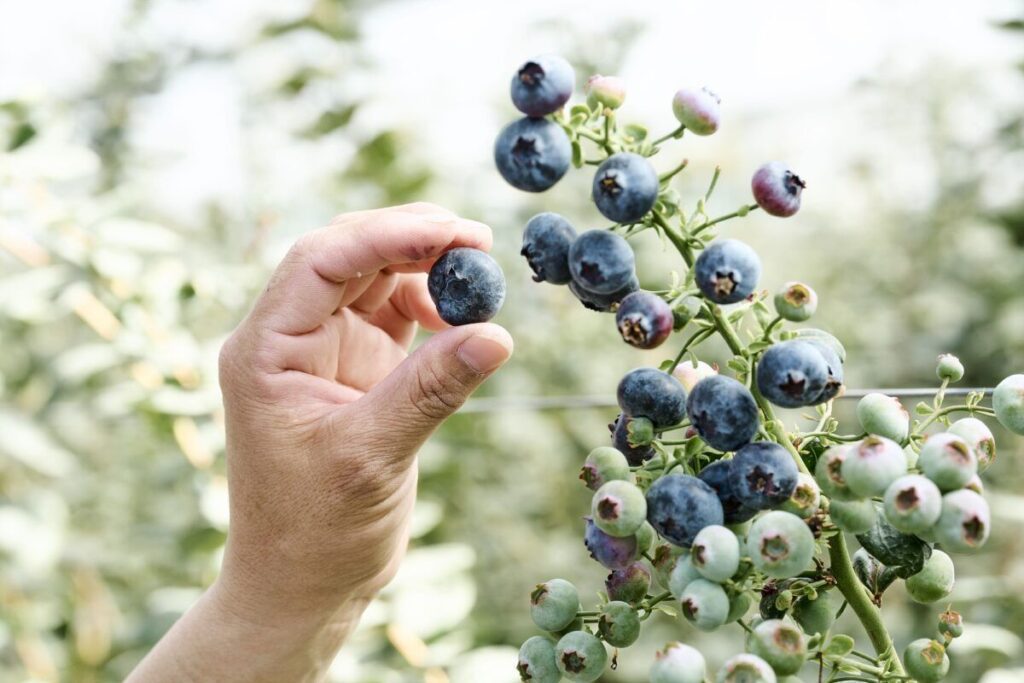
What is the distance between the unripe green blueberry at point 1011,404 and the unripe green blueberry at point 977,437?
3 cm

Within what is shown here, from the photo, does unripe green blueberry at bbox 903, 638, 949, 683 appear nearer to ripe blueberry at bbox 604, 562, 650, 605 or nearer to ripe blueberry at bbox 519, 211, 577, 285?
ripe blueberry at bbox 604, 562, 650, 605

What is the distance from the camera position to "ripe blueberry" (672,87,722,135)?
67 cm

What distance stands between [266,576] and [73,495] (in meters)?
1.83

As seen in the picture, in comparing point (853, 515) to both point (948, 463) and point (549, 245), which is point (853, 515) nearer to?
point (948, 463)

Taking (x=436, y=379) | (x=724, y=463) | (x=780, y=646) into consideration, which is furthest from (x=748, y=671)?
(x=436, y=379)

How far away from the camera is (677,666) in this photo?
1.91ft

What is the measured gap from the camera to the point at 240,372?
42.3 inches

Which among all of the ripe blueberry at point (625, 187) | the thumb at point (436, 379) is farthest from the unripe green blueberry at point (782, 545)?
the thumb at point (436, 379)

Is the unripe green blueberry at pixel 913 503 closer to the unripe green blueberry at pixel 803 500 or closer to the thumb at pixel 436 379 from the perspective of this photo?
the unripe green blueberry at pixel 803 500

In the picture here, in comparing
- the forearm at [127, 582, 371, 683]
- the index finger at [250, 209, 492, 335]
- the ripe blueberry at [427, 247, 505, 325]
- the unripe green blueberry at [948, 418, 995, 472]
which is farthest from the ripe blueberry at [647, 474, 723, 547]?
the forearm at [127, 582, 371, 683]

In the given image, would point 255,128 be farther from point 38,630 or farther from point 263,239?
point 38,630

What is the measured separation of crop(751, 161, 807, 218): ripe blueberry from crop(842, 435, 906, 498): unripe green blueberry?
0.18 m

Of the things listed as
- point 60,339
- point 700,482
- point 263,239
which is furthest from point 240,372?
point 60,339

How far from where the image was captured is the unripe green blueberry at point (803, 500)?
0.60m
